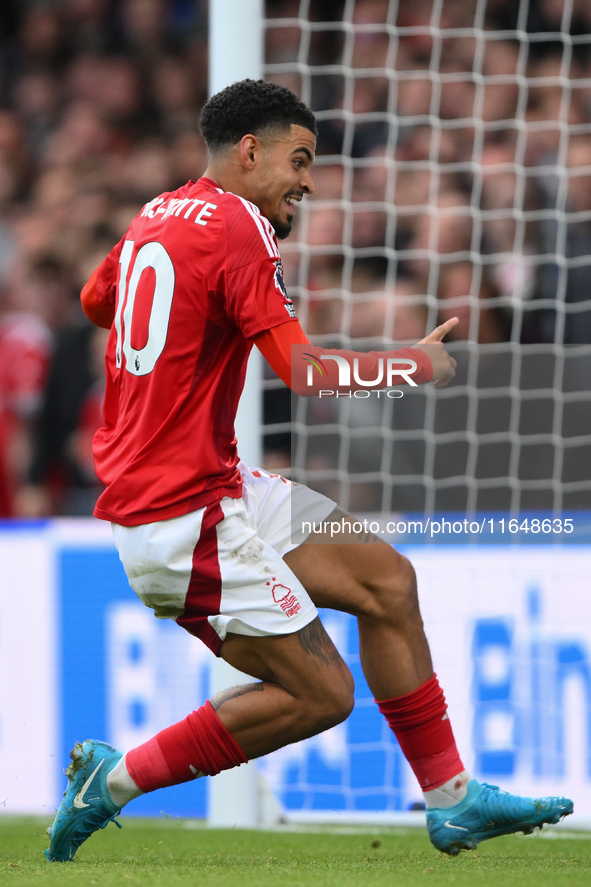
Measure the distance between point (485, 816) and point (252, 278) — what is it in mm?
1327

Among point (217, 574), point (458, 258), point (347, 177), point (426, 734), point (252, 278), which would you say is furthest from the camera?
Answer: point (347, 177)

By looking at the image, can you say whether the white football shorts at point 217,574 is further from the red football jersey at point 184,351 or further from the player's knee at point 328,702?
the player's knee at point 328,702

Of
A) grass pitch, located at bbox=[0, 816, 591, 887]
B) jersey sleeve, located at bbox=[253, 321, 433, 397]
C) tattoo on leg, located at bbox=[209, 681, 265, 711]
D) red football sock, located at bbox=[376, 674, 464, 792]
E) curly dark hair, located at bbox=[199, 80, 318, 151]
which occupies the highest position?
curly dark hair, located at bbox=[199, 80, 318, 151]

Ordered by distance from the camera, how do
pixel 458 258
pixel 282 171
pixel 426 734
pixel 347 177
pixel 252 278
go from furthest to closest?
pixel 347 177 → pixel 458 258 → pixel 426 734 → pixel 282 171 → pixel 252 278

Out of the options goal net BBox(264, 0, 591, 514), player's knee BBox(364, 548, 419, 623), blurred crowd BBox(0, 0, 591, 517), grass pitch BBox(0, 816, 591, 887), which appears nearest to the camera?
grass pitch BBox(0, 816, 591, 887)

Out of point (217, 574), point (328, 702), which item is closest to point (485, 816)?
point (328, 702)

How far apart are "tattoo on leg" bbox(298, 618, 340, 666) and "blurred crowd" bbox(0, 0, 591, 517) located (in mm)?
1932

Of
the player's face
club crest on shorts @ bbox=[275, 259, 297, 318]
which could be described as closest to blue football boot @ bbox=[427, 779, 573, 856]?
club crest on shorts @ bbox=[275, 259, 297, 318]

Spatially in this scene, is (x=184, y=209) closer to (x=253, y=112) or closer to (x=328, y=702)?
(x=253, y=112)

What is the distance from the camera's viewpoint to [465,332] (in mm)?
4688

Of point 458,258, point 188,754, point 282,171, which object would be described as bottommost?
point 188,754

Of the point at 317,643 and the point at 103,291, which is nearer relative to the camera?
the point at 317,643

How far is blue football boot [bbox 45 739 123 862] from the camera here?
265cm

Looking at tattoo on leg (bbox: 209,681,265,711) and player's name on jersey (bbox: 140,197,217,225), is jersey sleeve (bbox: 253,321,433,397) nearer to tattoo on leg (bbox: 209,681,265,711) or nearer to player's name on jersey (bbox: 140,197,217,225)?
player's name on jersey (bbox: 140,197,217,225)
